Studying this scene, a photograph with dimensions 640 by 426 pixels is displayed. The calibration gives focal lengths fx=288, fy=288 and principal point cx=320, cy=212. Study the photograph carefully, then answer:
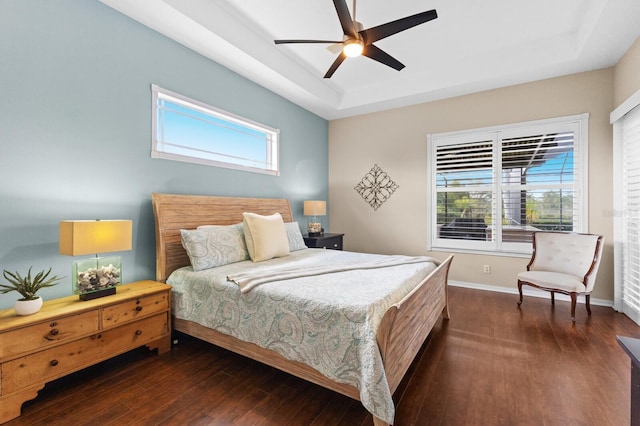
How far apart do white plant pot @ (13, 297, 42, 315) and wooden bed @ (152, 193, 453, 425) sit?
3.09ft

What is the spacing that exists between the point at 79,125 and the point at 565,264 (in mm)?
5268

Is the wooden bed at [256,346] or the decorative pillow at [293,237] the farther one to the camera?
the decorative pillow at [293,237]

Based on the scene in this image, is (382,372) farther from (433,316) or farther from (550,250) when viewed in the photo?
(550,250)

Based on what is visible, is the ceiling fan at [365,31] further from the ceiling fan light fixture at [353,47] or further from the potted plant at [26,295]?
the potted plant at [26,295]

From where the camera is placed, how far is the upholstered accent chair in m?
3.13

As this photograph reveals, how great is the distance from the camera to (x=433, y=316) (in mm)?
2646

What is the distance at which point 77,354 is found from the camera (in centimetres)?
195

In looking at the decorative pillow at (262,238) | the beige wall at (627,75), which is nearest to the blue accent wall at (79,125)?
the decorative pillow at (262,238)

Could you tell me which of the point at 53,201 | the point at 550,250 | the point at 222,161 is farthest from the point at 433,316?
the point at 53,201

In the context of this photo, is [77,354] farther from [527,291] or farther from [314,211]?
[527,291]

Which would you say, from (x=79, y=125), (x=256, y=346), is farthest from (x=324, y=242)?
(x=79, y=125)

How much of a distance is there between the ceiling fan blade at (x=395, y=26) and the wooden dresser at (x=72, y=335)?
2.70m

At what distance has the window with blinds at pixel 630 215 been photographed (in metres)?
Result: 3.05

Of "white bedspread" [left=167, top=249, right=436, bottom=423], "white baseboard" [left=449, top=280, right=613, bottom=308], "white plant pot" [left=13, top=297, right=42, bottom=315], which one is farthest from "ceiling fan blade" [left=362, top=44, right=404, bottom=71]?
"white baseboard" [left=449, top=280, right=613, bottom=308]
